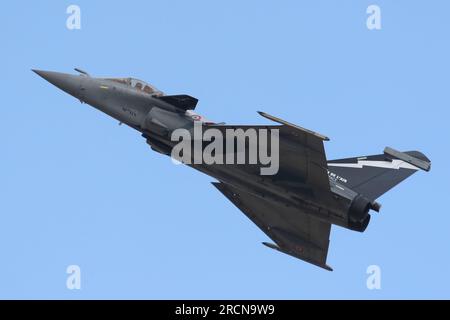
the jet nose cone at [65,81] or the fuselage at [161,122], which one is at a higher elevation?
the jet nose cone at [65,81]

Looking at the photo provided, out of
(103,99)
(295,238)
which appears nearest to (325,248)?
(295,238)

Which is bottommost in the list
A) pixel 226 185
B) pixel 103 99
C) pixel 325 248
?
pixel 325 248

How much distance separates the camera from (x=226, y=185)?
32.4 m

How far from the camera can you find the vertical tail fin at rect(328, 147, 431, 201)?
29.9 m

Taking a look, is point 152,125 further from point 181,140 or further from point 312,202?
point 312,202

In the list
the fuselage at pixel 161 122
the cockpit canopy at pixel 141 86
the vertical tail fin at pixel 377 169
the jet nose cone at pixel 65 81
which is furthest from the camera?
the jet nose cone at pixel 65 81

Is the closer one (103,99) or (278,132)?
(278,132)

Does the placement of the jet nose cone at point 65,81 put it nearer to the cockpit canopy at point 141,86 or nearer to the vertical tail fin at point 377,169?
the cockpit canopy at point 141,86

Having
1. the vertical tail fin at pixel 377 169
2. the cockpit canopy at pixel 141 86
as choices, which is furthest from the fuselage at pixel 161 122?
the vertical tail fin at pixel 377 169

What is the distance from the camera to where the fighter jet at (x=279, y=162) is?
28328 millimetres

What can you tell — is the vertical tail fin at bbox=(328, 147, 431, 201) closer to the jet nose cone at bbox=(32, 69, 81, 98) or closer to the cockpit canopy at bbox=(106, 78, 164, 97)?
the cockpit canopy at bbox=(106, 78, 164, 97)

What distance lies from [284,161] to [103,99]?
6361mm

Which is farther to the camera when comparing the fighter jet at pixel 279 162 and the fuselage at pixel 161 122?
the fuselage at pixel 161 122

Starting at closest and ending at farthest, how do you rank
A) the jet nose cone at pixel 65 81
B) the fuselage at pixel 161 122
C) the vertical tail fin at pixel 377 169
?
the fuselage at pixel 161 122 < the vertical tail fin at pixel 377 169 < the jet nose cone at pixel 65 81
